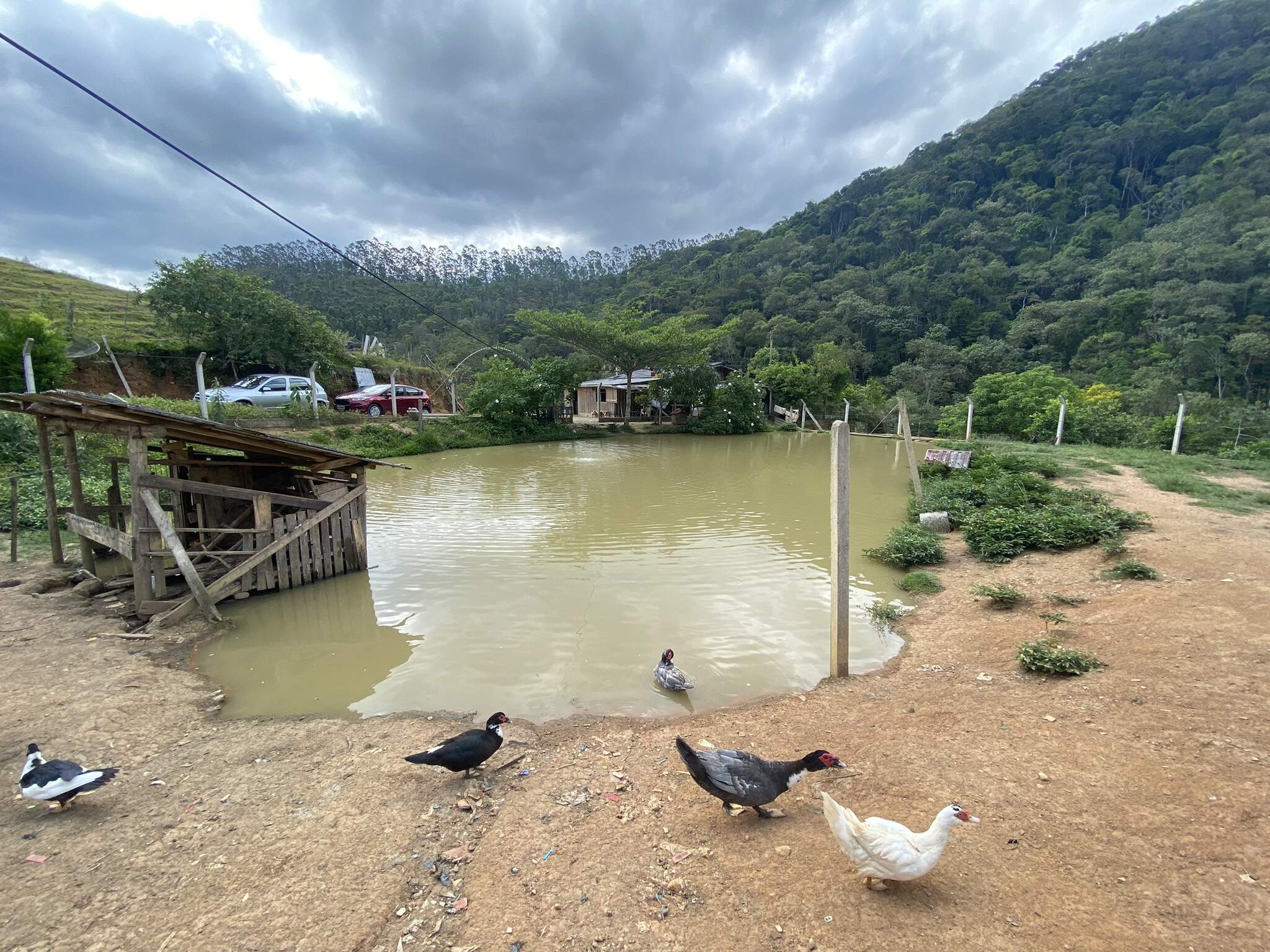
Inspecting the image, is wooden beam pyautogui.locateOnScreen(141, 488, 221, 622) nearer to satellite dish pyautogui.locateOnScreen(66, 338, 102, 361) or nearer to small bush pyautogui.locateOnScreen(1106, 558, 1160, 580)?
small bush pyautogui.locateOnScreen(1106, 558, 1160, 580)

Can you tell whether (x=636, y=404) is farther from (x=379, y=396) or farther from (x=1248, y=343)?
(x=1248, y=343)

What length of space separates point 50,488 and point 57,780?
6.78 meters

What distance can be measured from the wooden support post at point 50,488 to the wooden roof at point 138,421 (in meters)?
0.69

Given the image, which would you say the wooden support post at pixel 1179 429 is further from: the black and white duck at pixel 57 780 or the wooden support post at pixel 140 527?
the wooden support post at pixel 140 527

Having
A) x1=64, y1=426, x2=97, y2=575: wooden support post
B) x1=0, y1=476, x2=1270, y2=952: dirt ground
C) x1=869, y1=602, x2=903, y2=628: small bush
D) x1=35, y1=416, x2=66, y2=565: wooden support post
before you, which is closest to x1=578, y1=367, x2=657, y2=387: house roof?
x1=35, y1=416, x2=66, y2=565: wooden support post

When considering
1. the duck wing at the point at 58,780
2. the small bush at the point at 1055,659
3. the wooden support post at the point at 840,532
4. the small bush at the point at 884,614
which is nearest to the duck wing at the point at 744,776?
the wooden support post at the point at 840,532

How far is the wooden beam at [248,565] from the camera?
6.18 metres

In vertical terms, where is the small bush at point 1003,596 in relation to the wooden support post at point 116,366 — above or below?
below

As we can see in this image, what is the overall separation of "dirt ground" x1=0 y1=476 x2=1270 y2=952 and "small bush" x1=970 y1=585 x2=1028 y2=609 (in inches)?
49.0

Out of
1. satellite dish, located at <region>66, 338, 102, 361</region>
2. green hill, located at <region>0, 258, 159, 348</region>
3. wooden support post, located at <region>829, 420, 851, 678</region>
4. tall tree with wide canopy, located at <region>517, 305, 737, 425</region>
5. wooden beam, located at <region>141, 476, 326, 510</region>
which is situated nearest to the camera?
wooden support post, located at <region>829, 420, 851, 678</region>

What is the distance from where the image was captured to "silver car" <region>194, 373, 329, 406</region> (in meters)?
20.2

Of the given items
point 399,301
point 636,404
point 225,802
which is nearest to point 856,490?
point 225,802

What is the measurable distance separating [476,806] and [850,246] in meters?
83.0

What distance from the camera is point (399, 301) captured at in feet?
184
